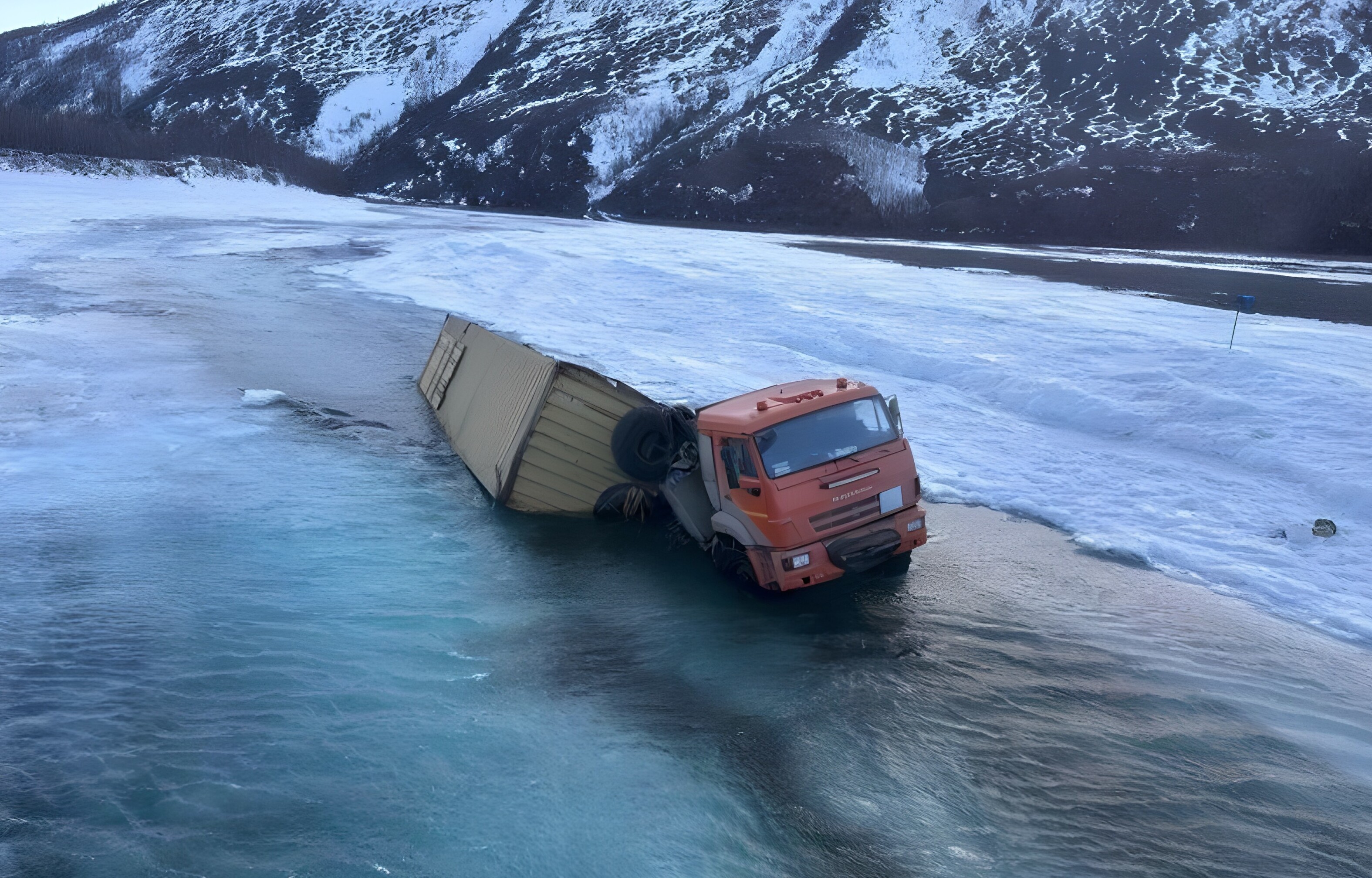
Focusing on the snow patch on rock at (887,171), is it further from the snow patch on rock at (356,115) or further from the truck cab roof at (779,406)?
the truck cab roof at (779,406)

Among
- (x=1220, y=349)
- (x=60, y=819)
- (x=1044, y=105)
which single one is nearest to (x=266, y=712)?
(x=60, y=819)

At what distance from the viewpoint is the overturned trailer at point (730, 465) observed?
379 inches

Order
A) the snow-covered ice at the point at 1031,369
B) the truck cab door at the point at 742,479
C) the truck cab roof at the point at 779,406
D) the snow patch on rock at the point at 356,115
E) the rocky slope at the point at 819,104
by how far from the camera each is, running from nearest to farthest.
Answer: the truck cab door at the point at 742,479, the truck cab roof at the point at 779,406, the snow-covered ice at the point at 1031,369, the rocky slope at the point at 819,104, the snow patch on rock at the point at 356,115

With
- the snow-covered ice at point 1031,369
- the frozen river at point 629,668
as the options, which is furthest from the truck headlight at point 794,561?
the snow-covered ice at point 1031,369

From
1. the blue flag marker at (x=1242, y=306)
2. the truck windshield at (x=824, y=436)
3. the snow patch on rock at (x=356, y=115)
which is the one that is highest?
the snow patch on rock at (x=356, y=115)

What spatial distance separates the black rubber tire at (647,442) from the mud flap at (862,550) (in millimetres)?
3139

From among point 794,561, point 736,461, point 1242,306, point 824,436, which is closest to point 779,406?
point 824,436

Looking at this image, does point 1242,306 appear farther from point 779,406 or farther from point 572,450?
point 572,450

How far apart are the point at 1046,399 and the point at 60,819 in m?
16.0

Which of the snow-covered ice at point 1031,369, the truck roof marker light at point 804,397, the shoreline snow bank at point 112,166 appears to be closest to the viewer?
the truck roof marker light at point 804,397

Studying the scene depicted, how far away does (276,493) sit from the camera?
13.3 m

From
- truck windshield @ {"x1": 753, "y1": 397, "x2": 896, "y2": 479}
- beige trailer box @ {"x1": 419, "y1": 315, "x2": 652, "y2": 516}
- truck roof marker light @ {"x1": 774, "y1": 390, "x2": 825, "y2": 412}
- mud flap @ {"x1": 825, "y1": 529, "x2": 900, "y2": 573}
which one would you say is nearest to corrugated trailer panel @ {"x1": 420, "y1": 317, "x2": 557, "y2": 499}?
beige trailer box @ {"x1": 419, "y1": 315, "x2": 652, "y2": 516}

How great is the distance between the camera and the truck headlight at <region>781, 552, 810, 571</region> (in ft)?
31.3

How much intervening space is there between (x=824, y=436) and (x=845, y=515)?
78 centimetres
